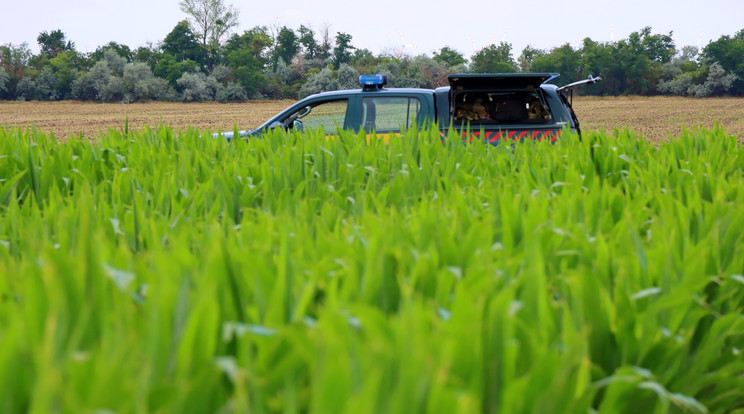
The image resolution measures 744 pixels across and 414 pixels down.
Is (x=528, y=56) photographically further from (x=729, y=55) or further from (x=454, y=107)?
(x=454, y=107)

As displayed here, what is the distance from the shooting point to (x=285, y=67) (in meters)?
59.2

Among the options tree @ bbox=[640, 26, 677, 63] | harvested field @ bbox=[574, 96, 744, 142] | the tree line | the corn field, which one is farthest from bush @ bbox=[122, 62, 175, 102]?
the corn field

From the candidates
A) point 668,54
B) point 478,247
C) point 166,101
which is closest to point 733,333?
point 478,247

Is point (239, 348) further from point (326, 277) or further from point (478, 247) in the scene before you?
point (478, 247)

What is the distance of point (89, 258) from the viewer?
1.39 meters

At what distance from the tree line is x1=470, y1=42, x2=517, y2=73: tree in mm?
86

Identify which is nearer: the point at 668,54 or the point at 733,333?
the point at 733,333

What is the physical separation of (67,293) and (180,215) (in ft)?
4.66

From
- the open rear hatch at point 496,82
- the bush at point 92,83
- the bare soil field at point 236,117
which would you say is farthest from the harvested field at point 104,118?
the open rear hatch at point 496,82

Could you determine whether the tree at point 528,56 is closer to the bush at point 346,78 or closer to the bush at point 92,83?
the bush at point 346,78

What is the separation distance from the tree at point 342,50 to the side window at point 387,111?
204 ft

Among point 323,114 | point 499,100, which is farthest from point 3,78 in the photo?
point 499,100

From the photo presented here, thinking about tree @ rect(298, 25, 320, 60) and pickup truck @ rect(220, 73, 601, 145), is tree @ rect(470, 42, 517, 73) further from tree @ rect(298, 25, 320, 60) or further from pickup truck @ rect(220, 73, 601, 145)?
pickup truck @ rect(220, 73, 601, 145)

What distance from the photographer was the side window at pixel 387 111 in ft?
28.6
